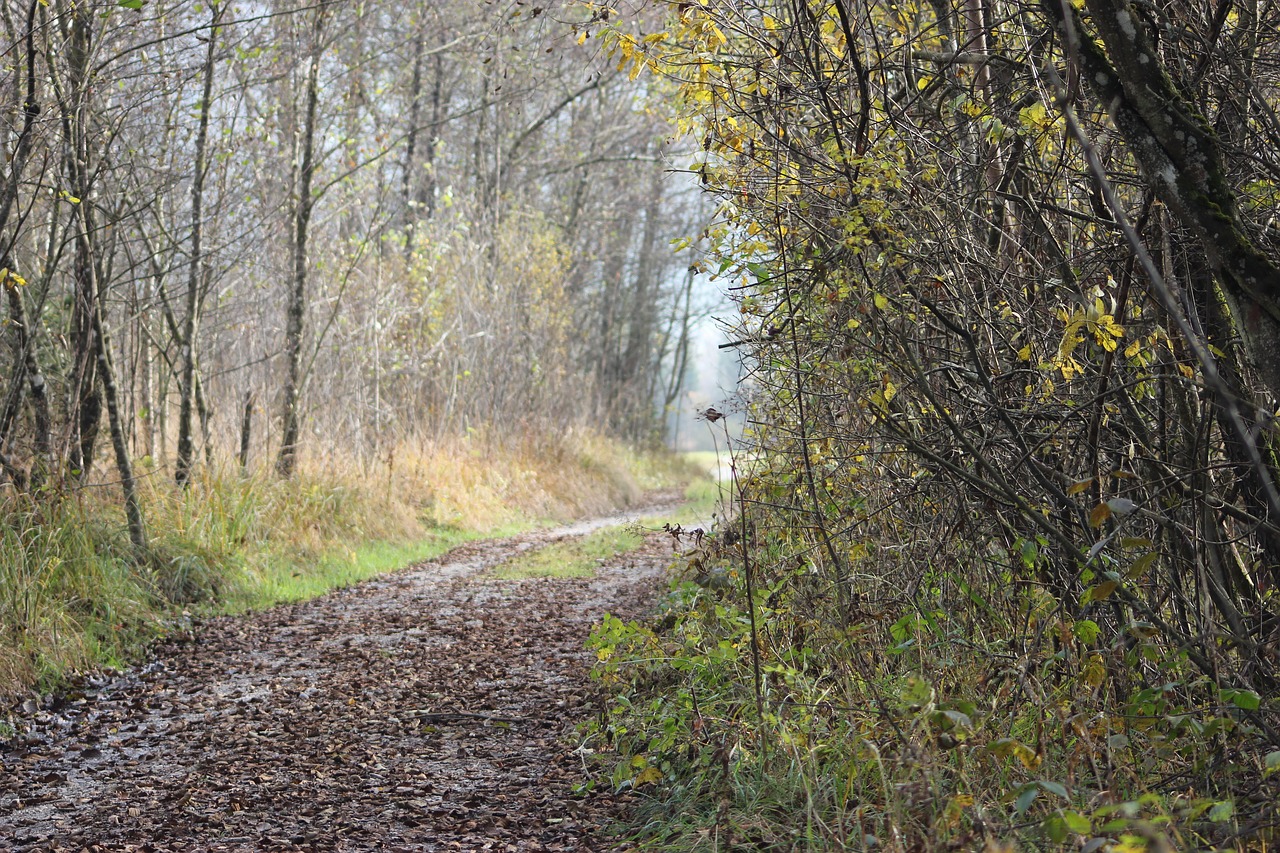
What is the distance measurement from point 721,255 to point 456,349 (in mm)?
11111

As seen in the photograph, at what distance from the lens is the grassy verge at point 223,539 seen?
589cm

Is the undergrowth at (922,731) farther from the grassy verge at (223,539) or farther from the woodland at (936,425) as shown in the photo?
the grassy verge at (223,539)

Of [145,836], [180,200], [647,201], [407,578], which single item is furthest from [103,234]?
[647,201]

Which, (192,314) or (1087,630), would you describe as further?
(192,314)

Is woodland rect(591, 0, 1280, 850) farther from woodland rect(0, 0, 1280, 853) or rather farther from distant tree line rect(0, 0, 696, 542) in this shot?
distant tree line rect(0, 0, 696, 542)

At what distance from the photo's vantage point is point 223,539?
8.13 meters

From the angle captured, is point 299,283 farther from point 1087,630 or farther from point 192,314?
point 1087,630

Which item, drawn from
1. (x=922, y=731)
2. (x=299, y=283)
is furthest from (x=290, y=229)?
(x=922, y=731)

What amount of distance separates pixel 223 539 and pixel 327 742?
3806mm

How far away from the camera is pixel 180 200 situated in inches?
421

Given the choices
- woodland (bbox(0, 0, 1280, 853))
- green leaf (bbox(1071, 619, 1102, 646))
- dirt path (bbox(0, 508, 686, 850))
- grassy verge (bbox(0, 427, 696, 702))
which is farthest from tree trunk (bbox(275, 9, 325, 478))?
green leaf (bbox(1071, 619, 1102, 646))

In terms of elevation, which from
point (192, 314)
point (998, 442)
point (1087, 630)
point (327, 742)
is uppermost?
point (192, 314)

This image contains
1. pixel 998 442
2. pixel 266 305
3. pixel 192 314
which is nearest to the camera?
pixel 998 442

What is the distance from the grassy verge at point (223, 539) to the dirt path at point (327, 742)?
0.31 m
